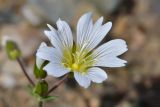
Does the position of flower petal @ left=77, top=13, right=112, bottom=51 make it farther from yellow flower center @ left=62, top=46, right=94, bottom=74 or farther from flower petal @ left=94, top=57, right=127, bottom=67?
flower petal @ left=94, top=57, right=127, bottom=67

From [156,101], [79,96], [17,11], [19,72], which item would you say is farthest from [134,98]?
[17,11]

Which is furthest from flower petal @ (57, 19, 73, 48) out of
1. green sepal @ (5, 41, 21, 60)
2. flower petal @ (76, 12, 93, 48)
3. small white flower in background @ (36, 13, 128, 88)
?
green sepal @ (5, 41, 21, 60)

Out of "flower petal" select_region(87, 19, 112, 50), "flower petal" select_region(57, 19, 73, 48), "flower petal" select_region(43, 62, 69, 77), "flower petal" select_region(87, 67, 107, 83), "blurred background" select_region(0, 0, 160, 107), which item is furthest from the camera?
"blurred background" select_region(0, 0, 160, 107)

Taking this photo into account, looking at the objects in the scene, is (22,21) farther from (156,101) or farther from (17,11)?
(156,101)

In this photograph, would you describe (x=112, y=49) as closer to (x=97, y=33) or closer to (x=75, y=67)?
(x=97, y=33)

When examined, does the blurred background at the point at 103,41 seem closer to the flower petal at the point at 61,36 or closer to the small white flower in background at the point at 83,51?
the small white flower in background at the point at 83,51

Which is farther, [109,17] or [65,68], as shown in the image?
[109,17]

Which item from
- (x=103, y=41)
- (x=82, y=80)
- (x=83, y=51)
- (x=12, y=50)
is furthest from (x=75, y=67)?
(x=103, y=41)
